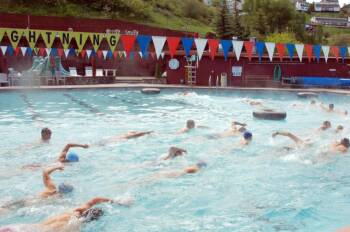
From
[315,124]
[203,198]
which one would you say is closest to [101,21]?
[315,124]

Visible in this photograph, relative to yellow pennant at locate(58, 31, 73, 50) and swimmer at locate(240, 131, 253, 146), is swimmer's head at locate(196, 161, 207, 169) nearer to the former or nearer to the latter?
swimmer at locate(240, 131, 253, 146)

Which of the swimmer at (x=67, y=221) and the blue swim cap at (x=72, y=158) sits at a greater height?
the blue swim cap at (x=72, y=158)

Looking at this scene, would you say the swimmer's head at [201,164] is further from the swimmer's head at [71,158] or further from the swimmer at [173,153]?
the swimmer's head at [71,158]

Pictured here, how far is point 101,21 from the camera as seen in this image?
29453mm

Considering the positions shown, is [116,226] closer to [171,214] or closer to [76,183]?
[171,214]

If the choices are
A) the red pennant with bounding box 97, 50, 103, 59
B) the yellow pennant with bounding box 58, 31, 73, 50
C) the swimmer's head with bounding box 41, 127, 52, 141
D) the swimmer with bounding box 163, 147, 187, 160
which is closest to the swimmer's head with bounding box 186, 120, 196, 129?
the swimmer with bounding box 163, 147, 187, 160

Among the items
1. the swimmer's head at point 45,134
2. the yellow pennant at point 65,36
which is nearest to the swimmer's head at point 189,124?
the swimmer's head at point 45,134

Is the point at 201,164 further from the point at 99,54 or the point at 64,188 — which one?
the point at 99,54

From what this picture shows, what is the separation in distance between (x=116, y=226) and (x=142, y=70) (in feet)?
78.2

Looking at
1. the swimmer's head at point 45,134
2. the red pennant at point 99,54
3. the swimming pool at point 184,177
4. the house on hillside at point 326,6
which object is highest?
the house on hillside at point 326,6

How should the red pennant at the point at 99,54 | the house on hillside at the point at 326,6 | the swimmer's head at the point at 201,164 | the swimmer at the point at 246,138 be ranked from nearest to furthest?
the swimmer's head at the point at 201,164 < the swimmer at the point at 246,138 < the red pennant at the point at 99,54 < the house on hillside at the point at 326,6

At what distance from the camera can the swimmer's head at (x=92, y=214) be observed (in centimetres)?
521

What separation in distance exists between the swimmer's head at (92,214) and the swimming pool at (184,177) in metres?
0.07

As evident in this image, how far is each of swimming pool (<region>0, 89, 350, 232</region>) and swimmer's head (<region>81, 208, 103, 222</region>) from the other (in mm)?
73
